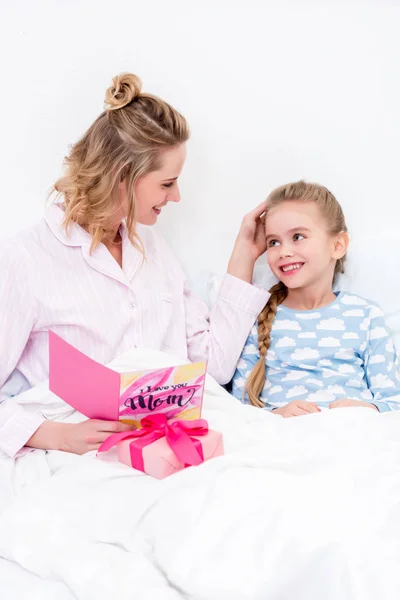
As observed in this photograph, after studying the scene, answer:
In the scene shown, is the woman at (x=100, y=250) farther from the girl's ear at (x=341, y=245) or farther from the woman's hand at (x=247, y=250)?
the girl's ear at (x=341, y=245)

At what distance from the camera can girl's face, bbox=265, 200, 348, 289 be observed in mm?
1543

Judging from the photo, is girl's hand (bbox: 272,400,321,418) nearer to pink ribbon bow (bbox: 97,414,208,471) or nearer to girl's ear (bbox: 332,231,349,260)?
pink ribbon bow (bbox: 97,414,208,471)

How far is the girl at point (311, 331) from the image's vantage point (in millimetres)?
1512

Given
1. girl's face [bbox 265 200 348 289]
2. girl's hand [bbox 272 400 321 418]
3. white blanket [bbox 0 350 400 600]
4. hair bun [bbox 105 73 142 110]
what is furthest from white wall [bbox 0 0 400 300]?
white blanket [bbox 0 350 400 600]

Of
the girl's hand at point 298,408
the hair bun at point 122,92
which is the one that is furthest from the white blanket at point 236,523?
the hair bun at point 122,92

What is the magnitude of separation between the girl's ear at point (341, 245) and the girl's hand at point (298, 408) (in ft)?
1.32

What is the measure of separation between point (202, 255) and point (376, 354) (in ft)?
1.73

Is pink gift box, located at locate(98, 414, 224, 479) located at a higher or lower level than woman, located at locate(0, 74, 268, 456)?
lower

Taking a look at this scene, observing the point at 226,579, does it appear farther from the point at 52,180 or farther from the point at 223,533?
the point at 52,180

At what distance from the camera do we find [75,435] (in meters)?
1.20

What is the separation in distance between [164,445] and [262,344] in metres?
0.56

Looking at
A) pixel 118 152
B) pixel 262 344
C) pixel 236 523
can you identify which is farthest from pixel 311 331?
pixel 236 523

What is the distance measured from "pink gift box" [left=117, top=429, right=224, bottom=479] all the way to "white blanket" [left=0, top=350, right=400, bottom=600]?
0.09ft

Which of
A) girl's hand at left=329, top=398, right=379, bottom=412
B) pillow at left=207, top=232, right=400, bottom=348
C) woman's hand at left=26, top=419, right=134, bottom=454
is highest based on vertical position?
pillow at left=207, top=232, right=400, bottom=348
